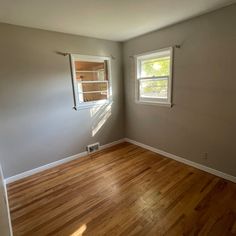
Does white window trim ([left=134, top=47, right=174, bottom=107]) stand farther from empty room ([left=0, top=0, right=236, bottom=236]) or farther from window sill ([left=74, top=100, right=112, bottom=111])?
window sill ([left=74, top=100, right=112, bottom=111])

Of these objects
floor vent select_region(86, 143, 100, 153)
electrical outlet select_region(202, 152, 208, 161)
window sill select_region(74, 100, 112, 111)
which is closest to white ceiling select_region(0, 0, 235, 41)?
window sill select_region(74, 100, 112, 111)

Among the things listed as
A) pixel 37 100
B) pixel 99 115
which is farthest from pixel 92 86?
pixel 37 100

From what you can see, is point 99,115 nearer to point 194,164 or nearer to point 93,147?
point 93,147

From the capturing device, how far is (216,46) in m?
2.24

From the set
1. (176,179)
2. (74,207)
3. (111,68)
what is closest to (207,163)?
(176,179)

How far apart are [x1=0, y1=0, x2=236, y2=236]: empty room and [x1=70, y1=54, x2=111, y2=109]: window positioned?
22 millimetres

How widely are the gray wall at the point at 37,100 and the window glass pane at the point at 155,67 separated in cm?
87

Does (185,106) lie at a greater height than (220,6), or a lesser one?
lesser

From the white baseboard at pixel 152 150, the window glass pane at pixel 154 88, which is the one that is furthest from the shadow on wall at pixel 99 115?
the window glass pane at pixel 154 88

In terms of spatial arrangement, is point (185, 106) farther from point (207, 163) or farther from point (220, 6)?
point (220, 6)

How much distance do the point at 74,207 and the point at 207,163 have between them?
2.12 m

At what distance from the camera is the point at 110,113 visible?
146 inches

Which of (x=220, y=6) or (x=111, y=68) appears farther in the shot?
(x=111, y=68)

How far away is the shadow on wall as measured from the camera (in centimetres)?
344
